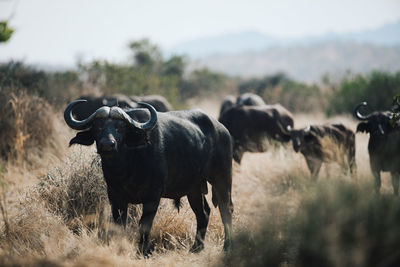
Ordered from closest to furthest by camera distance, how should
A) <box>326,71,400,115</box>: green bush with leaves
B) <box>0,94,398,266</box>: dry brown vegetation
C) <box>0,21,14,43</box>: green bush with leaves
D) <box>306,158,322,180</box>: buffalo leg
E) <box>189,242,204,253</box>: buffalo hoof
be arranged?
<box>0,94,398,266</box>: dry brown vegetation < <box>0,21,14,43</box>: green bush with leaves < <box>189,242,204,253</box>: buffalo hoof < <box>306,158,322,180</box>: buffalo leg < <box>326,71,400,115</box>: green bush with leaves

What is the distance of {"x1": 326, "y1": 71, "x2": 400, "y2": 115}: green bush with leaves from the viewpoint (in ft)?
60.2

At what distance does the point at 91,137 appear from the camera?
521 centimetres

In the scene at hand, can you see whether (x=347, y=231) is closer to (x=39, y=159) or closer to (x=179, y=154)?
(x=179, y=154)

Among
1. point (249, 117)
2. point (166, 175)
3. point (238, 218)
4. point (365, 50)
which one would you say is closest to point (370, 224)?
point (166, 175)

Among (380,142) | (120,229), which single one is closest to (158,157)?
(120,229)

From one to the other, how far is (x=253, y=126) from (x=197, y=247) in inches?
277

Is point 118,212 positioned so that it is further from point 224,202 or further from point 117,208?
point 224,202

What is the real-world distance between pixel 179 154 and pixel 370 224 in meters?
2.55

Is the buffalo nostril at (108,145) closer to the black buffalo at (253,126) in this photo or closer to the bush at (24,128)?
the bush at (24,128)

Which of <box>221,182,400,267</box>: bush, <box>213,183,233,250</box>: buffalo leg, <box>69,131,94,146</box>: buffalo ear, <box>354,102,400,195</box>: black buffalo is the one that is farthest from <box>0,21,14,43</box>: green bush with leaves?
<box>354,102,400,195</box>: black buffalo

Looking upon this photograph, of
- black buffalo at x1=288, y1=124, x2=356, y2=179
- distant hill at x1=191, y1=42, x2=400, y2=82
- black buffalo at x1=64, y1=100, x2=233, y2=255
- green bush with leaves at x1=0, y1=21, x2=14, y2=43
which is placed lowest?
distant hill at x1=191, y1=42, x2=400, y2=82

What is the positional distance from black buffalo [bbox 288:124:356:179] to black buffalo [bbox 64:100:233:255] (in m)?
4.19

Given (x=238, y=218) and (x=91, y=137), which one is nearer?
(x=91, y=137)

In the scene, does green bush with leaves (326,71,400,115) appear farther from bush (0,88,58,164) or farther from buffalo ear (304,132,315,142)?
bush (0,88,58,164)
